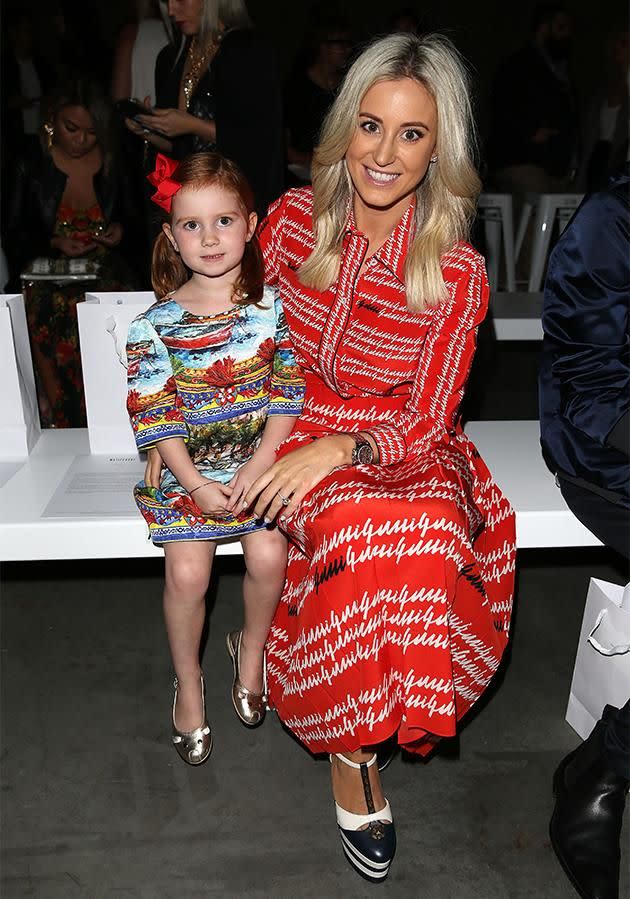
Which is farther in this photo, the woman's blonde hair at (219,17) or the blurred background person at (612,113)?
the blurred background person at (612,113)

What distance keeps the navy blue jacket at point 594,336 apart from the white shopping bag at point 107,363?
3.23 ft

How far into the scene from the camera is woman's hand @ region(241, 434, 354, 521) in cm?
180

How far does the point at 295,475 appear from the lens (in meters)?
1.81

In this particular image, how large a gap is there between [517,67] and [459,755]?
4.57 meters

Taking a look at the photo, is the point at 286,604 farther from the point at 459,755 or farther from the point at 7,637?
the point at 7,637

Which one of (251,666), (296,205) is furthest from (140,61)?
(251,666)

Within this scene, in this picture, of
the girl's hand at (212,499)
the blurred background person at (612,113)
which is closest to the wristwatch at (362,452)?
the girl's hand at (212,499)

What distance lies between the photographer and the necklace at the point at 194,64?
8.60 feet

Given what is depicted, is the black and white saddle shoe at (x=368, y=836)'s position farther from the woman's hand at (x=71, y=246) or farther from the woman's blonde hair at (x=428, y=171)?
the woman's hand at (x=71, y=246)

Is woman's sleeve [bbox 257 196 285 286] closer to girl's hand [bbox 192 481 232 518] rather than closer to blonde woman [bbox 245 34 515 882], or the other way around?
blonde woman [bbox 245 34 515 882]

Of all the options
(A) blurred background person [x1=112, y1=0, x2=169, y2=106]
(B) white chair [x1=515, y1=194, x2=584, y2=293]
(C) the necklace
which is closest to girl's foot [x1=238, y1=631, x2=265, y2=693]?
(C) the necklace

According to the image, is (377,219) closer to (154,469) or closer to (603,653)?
(154,469)

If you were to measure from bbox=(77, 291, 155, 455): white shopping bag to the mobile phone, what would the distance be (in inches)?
28.2

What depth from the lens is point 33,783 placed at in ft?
6.54
